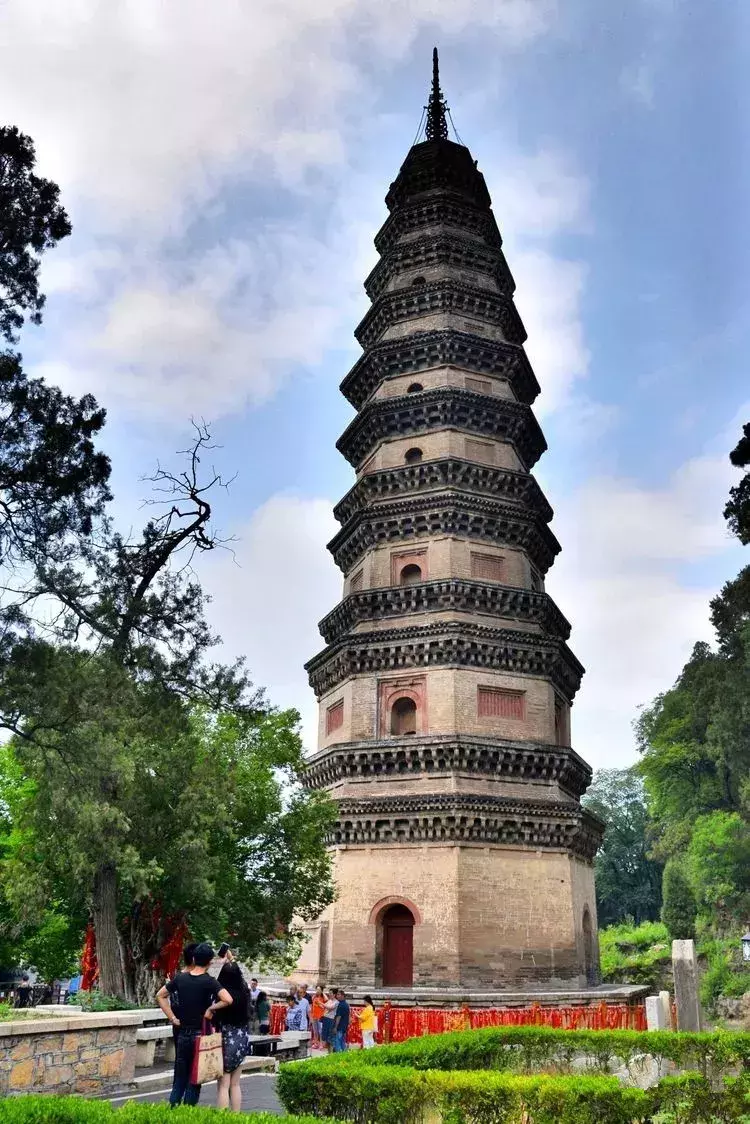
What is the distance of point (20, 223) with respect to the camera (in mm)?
12375

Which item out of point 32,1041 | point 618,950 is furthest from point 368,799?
point 618,950

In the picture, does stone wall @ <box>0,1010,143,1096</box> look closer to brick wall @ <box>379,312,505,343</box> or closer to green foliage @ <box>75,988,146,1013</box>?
green foliage @ <box>75,988,146,1013</box>

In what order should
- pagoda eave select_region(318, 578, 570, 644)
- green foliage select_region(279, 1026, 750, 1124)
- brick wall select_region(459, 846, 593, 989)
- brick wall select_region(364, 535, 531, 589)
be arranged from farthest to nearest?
brick wall select_region(364, 535, 531, 589)
pagoda eave select_region(318, 578, 570, 644)
brick wall select_region(459, 846, 593, 989)
green foliage select_region(279, 1026, 750, 1124)

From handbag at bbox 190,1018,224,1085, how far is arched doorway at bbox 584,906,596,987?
19329mm

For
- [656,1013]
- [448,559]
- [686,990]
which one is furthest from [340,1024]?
[448,559]

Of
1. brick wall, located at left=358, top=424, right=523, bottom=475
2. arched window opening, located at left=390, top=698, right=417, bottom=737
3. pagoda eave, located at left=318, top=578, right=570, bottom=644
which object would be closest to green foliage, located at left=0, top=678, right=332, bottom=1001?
arched window opening, located at left=390, top=698, right=417, bottom=737

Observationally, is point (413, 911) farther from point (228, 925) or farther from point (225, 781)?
point (225, 781)

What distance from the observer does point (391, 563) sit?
2791 cm

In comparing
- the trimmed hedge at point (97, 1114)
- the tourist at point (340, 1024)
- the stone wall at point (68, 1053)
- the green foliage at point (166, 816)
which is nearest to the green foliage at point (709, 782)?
the green foliage at point (166, 816)

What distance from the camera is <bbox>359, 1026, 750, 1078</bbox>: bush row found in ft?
37.2

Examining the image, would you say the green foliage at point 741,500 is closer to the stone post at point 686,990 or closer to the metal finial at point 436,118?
the stone post at point 686,990

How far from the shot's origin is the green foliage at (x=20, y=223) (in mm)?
12289

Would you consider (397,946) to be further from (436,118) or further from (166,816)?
(436,118)

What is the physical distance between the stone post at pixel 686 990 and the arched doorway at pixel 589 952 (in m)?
7.22
